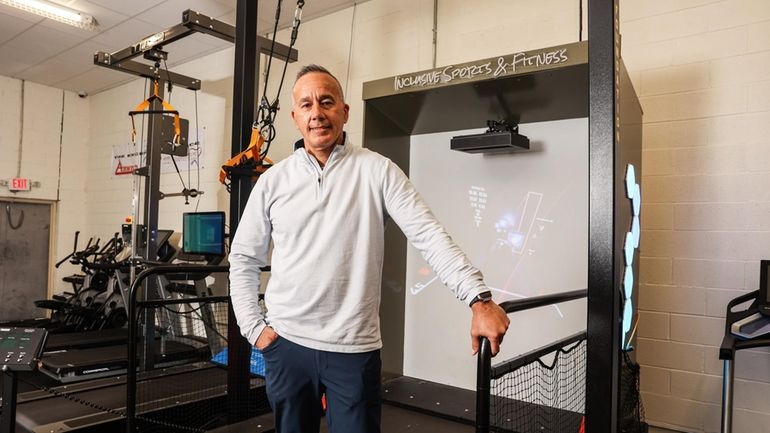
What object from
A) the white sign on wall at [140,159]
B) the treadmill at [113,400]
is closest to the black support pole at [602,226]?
the treadmill at [113,400]

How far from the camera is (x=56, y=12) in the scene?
497 cm

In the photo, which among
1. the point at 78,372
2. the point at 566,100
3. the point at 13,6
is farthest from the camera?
the point at 13,6

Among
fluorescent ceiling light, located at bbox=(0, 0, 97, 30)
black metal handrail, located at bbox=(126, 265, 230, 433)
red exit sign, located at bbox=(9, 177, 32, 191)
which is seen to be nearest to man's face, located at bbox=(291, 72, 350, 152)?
black metal handrail, located at bbox=(126, 265, 230, 433)

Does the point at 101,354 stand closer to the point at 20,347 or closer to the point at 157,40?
the point at 157,40

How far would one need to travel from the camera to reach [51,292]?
7.77 m

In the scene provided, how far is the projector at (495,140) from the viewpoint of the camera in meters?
3.31

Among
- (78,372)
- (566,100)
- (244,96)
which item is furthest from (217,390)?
(566,100)

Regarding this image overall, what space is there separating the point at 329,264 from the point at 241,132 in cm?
177

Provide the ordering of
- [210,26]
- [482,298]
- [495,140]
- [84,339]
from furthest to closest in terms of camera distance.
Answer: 1. [84,339]
2. [210,26]
3. [495,140]
4. [482,298]

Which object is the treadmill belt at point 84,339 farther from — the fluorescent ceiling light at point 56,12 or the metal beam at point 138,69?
the fluorescent ceiling light at point 56,12

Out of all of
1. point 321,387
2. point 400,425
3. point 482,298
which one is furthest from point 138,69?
point 482,298

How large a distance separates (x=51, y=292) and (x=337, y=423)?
310 inches

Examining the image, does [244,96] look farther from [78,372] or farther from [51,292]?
[51,292]

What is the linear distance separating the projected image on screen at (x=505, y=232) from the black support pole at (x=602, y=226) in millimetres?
1814
